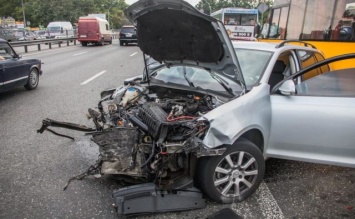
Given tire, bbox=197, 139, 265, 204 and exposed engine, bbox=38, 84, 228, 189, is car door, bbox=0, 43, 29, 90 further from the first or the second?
tire, bbox=197, 139, 265, 204

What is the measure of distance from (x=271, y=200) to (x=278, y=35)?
855 centimetres

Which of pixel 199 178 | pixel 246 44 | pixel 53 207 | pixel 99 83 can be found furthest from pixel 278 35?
pixel 53 207

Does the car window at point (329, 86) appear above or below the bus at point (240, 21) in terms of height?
below

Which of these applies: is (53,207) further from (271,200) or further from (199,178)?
(271,200)

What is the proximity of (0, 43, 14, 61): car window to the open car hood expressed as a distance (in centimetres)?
487

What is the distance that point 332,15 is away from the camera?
7582 millimetres

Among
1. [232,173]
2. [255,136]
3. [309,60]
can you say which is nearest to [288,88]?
[255,136]

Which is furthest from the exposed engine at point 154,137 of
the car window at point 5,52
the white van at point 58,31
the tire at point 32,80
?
the white van at point 58,31

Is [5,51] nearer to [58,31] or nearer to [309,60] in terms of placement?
[309,60]

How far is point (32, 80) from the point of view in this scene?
8500 mm

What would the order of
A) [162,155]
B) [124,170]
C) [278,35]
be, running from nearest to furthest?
1. [162,155]
2. [124,170]
3. [278,35]

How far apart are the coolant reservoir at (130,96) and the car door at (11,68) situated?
4279mm

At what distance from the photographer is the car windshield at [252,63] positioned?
3.65 m

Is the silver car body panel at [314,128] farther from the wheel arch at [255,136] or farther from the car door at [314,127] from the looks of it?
the wheel arch at [255,136]
